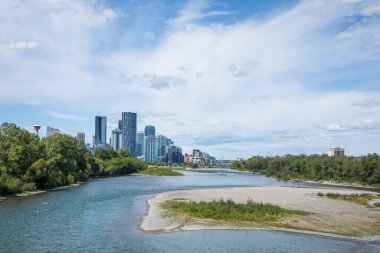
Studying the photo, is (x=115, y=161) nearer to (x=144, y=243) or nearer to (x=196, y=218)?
(x=196, y=218)

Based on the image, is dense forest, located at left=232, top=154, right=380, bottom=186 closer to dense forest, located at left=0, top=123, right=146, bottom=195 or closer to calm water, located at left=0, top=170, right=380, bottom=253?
dense forest, located at left=0, top=123, right=146, bottom=195

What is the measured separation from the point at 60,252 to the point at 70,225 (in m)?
12.7

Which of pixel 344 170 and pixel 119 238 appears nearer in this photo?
pixel 119 238

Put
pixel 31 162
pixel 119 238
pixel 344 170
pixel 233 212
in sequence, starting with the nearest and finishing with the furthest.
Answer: pixel 119 238, pixel 233 212, pixel 31 162, pixel 344 170

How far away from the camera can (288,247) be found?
38.1 m

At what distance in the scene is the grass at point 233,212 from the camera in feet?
169

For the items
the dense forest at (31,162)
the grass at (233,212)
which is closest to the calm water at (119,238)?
the grass at (233,212)

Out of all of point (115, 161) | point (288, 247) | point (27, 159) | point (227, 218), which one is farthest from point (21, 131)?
point (115, 161)

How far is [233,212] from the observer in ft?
178

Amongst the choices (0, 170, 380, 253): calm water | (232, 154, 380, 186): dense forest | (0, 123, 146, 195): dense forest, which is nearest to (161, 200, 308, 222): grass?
(0, 170, 380, 253): calm water

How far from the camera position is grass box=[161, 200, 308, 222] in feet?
169

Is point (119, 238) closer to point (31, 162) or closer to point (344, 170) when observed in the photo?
point (31, 162)

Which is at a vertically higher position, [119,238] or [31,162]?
[31,162]

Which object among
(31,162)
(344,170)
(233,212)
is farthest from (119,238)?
(344,170)
